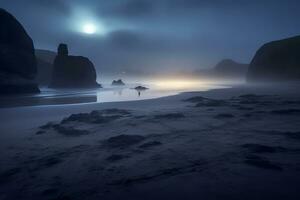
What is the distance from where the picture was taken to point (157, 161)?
689 centimetres

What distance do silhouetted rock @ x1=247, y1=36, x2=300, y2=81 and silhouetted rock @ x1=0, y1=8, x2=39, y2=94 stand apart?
273 ft

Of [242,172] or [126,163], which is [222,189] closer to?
[242,172]

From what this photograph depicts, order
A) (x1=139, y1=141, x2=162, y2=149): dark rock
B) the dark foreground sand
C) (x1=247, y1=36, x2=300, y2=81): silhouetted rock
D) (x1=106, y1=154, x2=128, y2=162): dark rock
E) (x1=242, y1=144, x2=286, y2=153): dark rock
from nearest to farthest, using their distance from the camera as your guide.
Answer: the dark foreground sand < (x1=242, y1=144, x2=286, y2=153): dark rock < (x1=106, y1=154, x2=128, y2=162): dark rock < (x1=139, y1=141, x2=162, y2=149): dark rock < (x1=247, y1=36, x2=300, y2=81): silhouetted rock

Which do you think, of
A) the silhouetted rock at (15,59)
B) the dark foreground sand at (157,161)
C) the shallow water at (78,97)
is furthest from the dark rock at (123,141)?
the silhouetted rock at (15,59)

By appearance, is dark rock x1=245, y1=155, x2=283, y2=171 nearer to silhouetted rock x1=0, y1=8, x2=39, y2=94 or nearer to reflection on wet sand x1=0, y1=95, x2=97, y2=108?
reflection on wet sand x1=0, y1=95, x2=97, y2=108

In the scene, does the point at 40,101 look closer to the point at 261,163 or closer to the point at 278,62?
the point at 261,163

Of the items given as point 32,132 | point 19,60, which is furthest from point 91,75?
point 32,132

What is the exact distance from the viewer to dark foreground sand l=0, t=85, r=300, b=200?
5.04m

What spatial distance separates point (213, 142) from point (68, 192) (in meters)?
5.55

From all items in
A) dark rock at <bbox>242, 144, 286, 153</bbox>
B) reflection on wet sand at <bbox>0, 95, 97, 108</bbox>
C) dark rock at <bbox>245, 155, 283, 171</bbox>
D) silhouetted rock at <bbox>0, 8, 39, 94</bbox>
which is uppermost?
silhouetted rock at <bbox>0, 8, 39, 94</bbox>

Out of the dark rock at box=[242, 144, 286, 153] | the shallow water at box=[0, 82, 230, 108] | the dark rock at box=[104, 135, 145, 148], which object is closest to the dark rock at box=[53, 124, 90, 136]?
the dark rock at box=[104, 135, 145, 148]

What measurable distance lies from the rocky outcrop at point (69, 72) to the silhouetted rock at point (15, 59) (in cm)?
3130

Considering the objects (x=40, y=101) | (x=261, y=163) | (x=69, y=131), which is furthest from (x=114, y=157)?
(x=40, y=101)

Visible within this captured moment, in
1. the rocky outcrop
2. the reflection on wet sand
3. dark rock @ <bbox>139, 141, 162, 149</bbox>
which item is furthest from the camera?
the rocky outcrop
